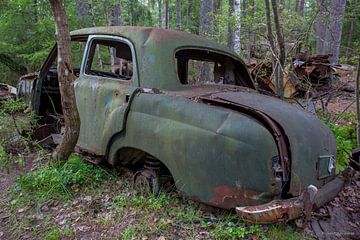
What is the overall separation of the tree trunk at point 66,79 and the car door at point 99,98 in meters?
0.17

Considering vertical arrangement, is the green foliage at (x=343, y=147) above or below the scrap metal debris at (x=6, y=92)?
below

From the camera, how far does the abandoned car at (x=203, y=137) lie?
2986mm

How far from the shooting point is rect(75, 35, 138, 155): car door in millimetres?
3916

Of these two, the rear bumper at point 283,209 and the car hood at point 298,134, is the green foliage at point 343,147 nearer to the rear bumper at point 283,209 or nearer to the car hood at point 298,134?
the car hood at point 298,134

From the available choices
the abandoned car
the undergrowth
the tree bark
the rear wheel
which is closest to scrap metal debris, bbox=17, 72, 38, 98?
the undergrowth

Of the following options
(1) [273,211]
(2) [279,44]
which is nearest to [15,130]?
(1) [273,211]

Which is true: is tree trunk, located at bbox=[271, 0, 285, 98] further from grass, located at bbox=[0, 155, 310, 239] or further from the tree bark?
the tree bark

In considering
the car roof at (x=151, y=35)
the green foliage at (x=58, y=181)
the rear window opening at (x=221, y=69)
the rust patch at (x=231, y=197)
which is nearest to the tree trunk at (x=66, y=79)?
the green foliage at (x=58, y=181)

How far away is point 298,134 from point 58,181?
9.06 ft

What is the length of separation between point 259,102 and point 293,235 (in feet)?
4.29

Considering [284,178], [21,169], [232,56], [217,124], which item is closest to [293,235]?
[284,178]

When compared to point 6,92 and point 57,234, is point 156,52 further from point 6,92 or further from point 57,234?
point 6,92

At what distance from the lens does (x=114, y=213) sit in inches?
142

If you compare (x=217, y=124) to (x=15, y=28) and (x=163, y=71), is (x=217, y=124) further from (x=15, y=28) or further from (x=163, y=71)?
(x=15, y=28)
